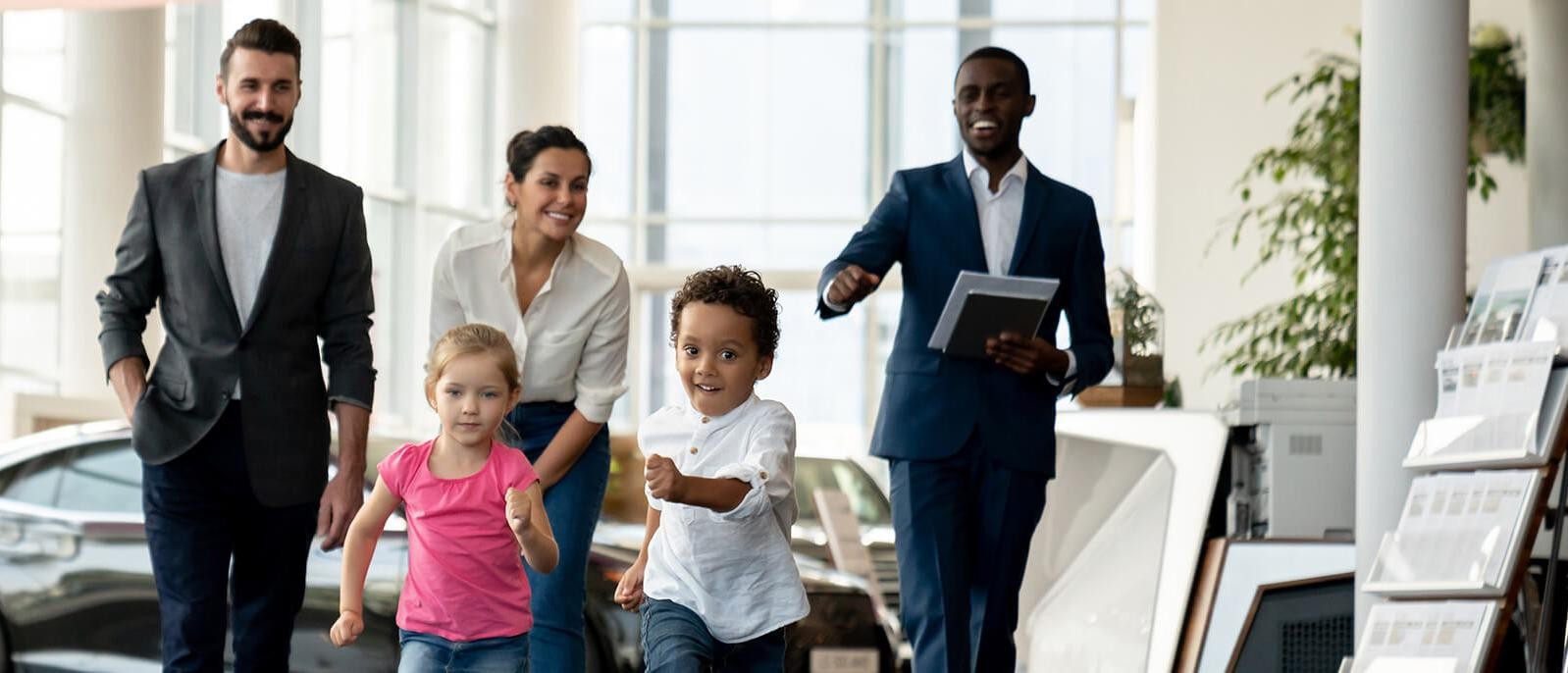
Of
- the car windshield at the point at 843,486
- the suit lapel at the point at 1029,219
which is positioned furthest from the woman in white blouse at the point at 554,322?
the car windshield at the point at 843,486

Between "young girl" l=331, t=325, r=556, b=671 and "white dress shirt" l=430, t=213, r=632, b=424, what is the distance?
0.50 meters

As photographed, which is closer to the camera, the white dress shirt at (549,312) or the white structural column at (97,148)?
the white dress shirt at (549,312)

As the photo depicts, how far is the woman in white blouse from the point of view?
4.09 meters

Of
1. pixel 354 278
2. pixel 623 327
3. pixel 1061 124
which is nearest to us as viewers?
pixel 354 278

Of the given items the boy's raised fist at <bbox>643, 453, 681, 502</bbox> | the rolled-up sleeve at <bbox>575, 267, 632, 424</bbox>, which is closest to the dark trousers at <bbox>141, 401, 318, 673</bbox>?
the rolled-up sleeve at <bbox>575, 267, 632, 424</bbox>

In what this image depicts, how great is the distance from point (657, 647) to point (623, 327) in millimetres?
994

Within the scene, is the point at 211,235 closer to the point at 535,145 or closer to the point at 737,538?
the point at 535,145

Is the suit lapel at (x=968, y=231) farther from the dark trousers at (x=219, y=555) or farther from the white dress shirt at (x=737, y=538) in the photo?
Answer: the dark trousers at (x=219, y=555)

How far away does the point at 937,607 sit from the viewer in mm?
4031

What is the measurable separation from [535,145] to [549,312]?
341 mm

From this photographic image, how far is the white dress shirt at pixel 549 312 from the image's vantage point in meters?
4.14

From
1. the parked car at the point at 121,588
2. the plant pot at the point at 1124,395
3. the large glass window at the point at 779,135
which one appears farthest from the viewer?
the large glass window at the point at 779,135

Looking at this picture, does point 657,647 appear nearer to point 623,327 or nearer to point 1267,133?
point 623,327

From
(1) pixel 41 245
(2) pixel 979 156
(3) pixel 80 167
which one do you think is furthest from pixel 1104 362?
(1) pixel 41 245
